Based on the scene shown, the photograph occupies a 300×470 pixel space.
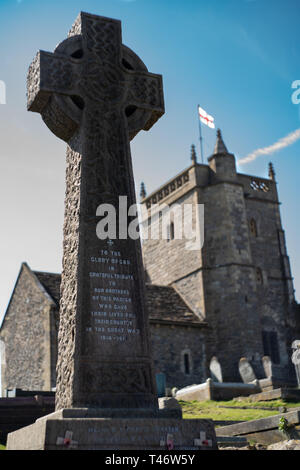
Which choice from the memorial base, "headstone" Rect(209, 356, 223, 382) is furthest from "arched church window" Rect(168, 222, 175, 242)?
the memorial base

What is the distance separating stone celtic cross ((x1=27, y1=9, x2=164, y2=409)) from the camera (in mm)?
6996

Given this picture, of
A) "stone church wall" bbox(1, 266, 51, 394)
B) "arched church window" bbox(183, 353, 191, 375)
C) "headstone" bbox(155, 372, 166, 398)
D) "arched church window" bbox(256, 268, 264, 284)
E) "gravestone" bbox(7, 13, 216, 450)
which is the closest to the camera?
"gravestone" bbox(7, 13, 216, 450)

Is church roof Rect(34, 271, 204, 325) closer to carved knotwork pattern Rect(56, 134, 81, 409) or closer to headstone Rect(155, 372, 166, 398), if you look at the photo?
headstone Rect(155, 372, 166, 398)

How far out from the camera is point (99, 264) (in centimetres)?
748

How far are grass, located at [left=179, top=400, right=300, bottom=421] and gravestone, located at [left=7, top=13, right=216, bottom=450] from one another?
30.1ft

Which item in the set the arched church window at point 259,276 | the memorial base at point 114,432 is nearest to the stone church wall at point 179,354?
the arched church window at point 259,276

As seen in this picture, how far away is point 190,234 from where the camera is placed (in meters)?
36.2

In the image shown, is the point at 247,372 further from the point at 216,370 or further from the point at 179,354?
the point at 179,354

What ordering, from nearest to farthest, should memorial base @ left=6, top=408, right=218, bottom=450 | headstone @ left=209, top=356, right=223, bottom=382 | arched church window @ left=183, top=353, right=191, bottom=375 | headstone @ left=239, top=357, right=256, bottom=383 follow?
memorial base @ left=6, top=408, right=218, bottom=450 < headstone @ left=239, top=357, right=256, bottom=383 < headstone @ left=209, top=356, right=223, bottom=382 < arched church window @ left=183, top=353, right=191, bottom=375

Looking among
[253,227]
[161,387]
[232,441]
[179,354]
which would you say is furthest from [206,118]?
[232,441]

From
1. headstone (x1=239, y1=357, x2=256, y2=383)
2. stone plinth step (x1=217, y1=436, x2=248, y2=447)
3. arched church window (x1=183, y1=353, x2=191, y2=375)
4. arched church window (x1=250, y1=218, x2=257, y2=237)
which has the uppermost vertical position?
arched church window (x1=250, y1=218, x2=257, y2=237)

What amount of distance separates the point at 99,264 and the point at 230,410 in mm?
12233

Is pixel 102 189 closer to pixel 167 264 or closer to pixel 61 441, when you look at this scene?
pixel 61 441
